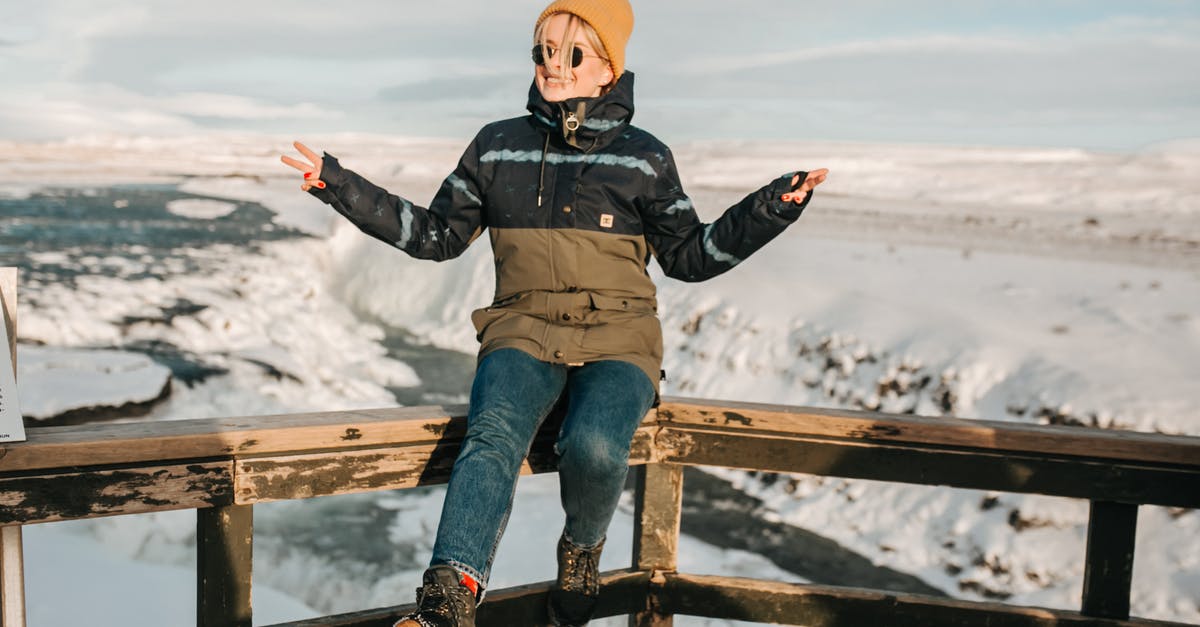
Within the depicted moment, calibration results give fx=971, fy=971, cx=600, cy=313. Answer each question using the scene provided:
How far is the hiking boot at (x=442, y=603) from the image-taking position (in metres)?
1.96

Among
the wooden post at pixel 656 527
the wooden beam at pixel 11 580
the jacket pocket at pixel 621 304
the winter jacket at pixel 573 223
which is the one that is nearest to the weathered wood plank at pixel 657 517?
the wooden post at pixel 656 527

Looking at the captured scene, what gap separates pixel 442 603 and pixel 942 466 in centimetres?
136

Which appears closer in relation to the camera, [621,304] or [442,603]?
[442,603]

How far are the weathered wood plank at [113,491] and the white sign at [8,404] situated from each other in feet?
0.30

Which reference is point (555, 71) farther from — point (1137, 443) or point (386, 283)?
point (386, 283)

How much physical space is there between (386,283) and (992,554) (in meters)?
11.4

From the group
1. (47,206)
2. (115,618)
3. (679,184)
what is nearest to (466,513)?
(679,184)

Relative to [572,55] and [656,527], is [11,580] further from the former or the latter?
[572,55]

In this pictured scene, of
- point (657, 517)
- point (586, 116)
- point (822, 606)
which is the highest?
point (586, 116)

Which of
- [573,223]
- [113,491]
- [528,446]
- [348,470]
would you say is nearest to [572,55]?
[573,223]

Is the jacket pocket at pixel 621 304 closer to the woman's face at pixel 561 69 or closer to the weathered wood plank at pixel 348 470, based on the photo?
the weathered wood plank at pixel 348 470

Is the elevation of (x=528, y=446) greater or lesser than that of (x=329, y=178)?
lesser

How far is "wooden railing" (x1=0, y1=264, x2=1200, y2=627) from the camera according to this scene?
6.81 ft

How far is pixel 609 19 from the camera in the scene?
273 cm
